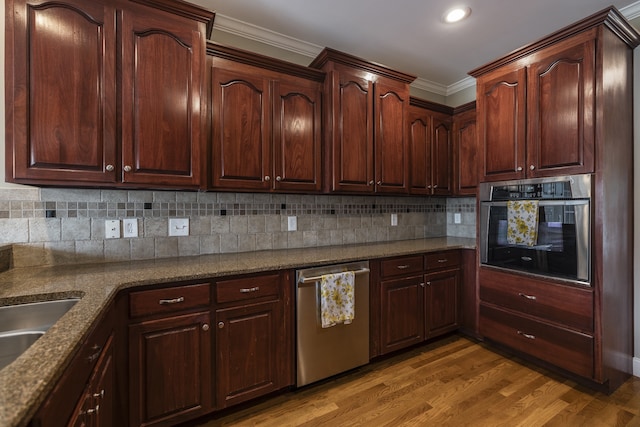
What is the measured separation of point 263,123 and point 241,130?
17cm

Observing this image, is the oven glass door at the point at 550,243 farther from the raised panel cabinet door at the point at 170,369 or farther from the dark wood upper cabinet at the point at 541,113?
the raised panel cabinet door at the point at 170,369

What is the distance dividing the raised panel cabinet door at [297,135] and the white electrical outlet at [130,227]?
0.96 m

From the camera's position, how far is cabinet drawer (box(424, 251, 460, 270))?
257cm

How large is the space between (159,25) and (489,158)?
254 centimetres

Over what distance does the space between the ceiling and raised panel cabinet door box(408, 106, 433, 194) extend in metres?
0.56

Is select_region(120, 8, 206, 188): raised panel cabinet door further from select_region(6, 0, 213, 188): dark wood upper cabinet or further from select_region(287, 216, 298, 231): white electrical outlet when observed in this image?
select_region(287, 216, 298, 231): white electrical outlet

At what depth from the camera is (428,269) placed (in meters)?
2.57

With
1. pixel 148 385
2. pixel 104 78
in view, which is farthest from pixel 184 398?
pixel 104 78

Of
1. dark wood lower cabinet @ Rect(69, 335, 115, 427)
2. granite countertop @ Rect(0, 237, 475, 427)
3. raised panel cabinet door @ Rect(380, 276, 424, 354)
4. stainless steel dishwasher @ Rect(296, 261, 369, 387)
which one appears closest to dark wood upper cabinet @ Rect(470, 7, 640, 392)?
raised panel cabinet door @ Rect(380, 276, 424, 354)

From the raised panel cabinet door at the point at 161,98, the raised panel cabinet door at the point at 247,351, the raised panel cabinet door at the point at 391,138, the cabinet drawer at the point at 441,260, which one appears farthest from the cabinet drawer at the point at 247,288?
the cabinet drawer at the point at 441,260

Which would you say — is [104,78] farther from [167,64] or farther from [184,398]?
[184,398]

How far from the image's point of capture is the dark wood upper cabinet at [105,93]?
1.44 metres

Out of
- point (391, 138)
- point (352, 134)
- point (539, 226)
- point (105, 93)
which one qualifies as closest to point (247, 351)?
point (105, 93)

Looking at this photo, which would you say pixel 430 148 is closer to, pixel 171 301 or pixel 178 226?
pixel 178 226
